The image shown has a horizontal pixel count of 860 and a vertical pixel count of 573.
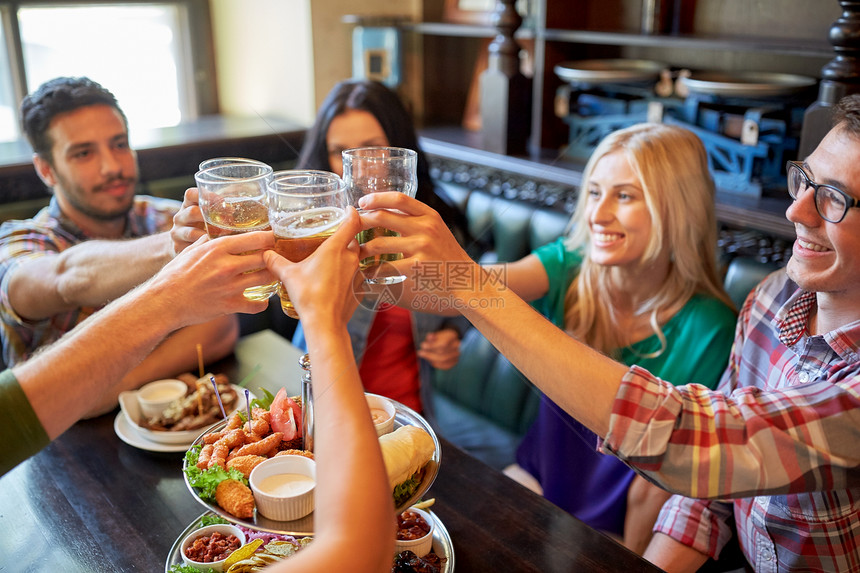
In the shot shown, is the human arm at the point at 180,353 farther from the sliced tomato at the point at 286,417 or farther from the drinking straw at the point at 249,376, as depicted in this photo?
the sliced tomato at the point at 286,417

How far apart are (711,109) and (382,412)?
4.77 feet

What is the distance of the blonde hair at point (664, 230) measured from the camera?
160 centimetres

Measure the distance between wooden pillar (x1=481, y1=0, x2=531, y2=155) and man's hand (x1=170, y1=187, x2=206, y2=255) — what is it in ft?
5.11

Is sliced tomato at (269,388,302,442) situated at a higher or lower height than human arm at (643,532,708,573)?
higher

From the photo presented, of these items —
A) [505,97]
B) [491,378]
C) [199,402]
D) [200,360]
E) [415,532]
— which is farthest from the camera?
[505,97]

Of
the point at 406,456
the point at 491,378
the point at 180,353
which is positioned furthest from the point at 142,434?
the point at 491,378

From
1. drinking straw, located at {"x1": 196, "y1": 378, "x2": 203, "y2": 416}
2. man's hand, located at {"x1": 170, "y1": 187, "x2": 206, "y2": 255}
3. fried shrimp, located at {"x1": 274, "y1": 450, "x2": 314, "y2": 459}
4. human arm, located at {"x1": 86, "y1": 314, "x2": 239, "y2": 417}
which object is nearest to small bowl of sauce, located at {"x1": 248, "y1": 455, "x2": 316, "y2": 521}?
fried shrimp, located at {"x1": 274, "y1": 450, "x2": 314, "y2": 459}

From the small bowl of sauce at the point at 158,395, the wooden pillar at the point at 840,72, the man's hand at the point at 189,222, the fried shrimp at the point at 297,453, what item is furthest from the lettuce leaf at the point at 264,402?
the wooden pillar at the point at 840,72

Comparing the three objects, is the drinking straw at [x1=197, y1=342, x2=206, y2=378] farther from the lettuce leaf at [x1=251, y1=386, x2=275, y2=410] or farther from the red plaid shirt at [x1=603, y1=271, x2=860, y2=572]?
the red plaid shirt at [x1=603, y1=271, x2=860, y2=572]

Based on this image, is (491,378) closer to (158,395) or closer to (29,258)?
(158,395)

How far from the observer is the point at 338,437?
78 cm

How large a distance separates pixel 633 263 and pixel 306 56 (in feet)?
5.47

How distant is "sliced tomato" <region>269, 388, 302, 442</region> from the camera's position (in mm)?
1049

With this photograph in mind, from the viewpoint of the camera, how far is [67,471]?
1353 mm
